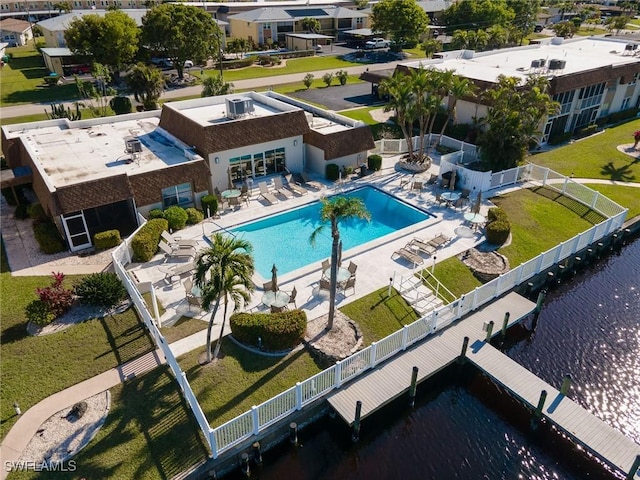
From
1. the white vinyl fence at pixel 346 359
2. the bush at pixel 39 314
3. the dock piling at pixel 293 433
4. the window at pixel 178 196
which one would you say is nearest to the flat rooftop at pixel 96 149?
the window at pixel 178 196

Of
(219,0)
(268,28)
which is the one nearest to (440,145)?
(268,28)

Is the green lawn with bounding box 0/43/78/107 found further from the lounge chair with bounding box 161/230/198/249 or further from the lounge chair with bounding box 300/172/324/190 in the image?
the lounge chair with bounding box 161/230/198/249

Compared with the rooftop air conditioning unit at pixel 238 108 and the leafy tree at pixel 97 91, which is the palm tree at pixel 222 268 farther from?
the leafy tree at pixel 97 91

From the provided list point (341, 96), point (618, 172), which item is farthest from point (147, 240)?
point (341, 96)

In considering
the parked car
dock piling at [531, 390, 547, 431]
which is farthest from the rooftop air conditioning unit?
the parked car

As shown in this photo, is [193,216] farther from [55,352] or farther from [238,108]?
[55,352]

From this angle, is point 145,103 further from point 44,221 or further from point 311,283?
point 311,283
